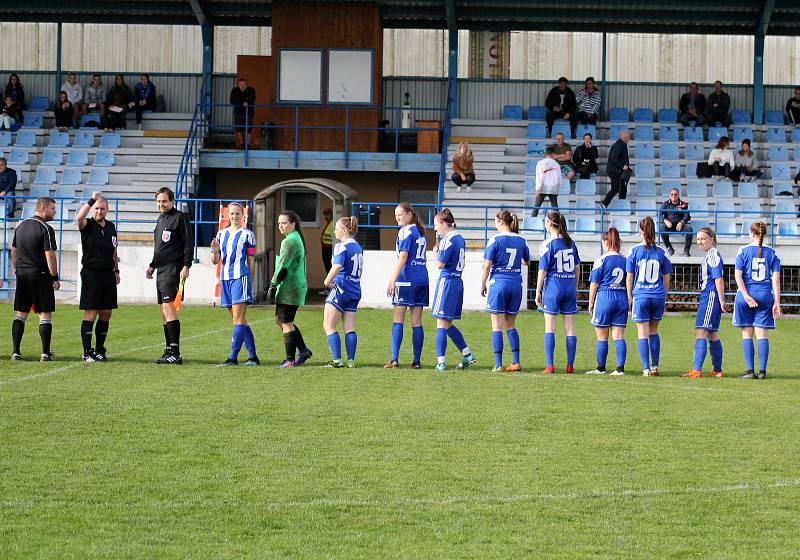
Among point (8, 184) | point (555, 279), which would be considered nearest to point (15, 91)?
point (8, 184)

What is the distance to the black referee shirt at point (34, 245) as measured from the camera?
13.3 m

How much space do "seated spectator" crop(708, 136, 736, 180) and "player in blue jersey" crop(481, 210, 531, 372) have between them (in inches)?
659

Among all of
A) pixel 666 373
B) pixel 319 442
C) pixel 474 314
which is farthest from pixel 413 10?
pixel 319 442

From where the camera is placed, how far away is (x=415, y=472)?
781 cm

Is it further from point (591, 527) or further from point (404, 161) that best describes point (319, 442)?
point (404, 161)

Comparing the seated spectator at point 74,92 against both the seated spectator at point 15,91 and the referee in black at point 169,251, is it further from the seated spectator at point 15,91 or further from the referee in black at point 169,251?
the referee in black at point 169,251

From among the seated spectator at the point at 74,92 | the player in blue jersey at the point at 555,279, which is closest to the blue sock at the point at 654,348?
the player in blue jersey at the point at 555,279

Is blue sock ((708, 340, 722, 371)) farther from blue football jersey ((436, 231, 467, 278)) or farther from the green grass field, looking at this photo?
blue football jersey ((436, 231, 467, 278))

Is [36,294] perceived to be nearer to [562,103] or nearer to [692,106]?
[562,103]

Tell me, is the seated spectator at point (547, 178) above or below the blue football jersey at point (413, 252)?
above

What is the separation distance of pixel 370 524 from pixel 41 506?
1.77 m

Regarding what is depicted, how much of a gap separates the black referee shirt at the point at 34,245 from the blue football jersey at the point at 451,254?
160 inches

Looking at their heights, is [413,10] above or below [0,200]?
above

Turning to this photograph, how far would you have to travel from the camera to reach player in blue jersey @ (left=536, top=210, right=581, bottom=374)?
13.4 metres
